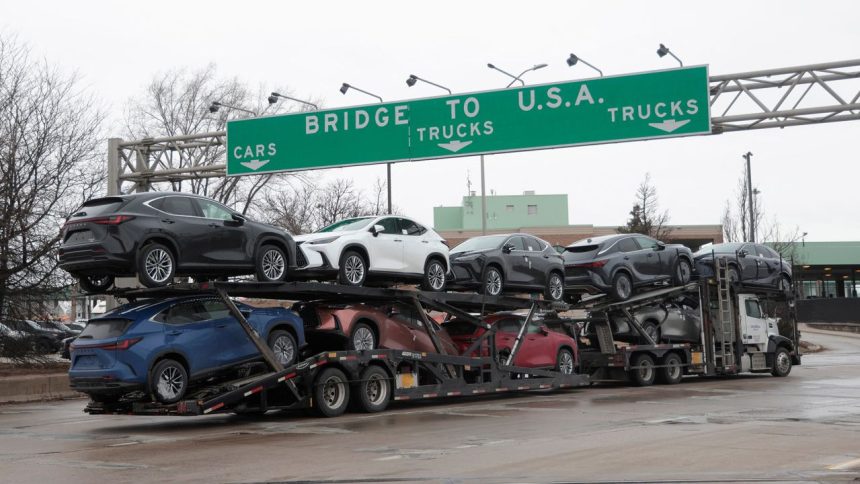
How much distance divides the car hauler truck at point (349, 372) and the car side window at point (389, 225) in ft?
3.64

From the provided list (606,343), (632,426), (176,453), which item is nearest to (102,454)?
(176,453)

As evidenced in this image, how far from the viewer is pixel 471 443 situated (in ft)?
40.1

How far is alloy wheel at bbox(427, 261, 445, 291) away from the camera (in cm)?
1856

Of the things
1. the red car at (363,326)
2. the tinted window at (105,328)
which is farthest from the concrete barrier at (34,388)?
the tinted window at (105,328)

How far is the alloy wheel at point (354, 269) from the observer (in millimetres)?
16562

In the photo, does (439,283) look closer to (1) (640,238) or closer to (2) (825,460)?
(1) (640,238)

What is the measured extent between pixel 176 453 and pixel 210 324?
330 cm

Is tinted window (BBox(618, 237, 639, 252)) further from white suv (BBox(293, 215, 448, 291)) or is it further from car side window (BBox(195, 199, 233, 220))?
car side window (BBox(195, 199, 233, 220))

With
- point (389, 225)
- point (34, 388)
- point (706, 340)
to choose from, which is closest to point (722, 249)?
point (706, 340)

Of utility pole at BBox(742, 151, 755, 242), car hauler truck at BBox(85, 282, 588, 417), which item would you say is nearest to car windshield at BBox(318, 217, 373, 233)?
car hauler truck at BBox(85, 282, 588, 417)

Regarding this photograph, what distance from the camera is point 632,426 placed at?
1416cm

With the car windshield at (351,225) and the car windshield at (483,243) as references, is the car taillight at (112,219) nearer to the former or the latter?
the car windshield at (351,225)

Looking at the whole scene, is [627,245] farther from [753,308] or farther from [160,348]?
[160,348]

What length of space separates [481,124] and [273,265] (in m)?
6.37
